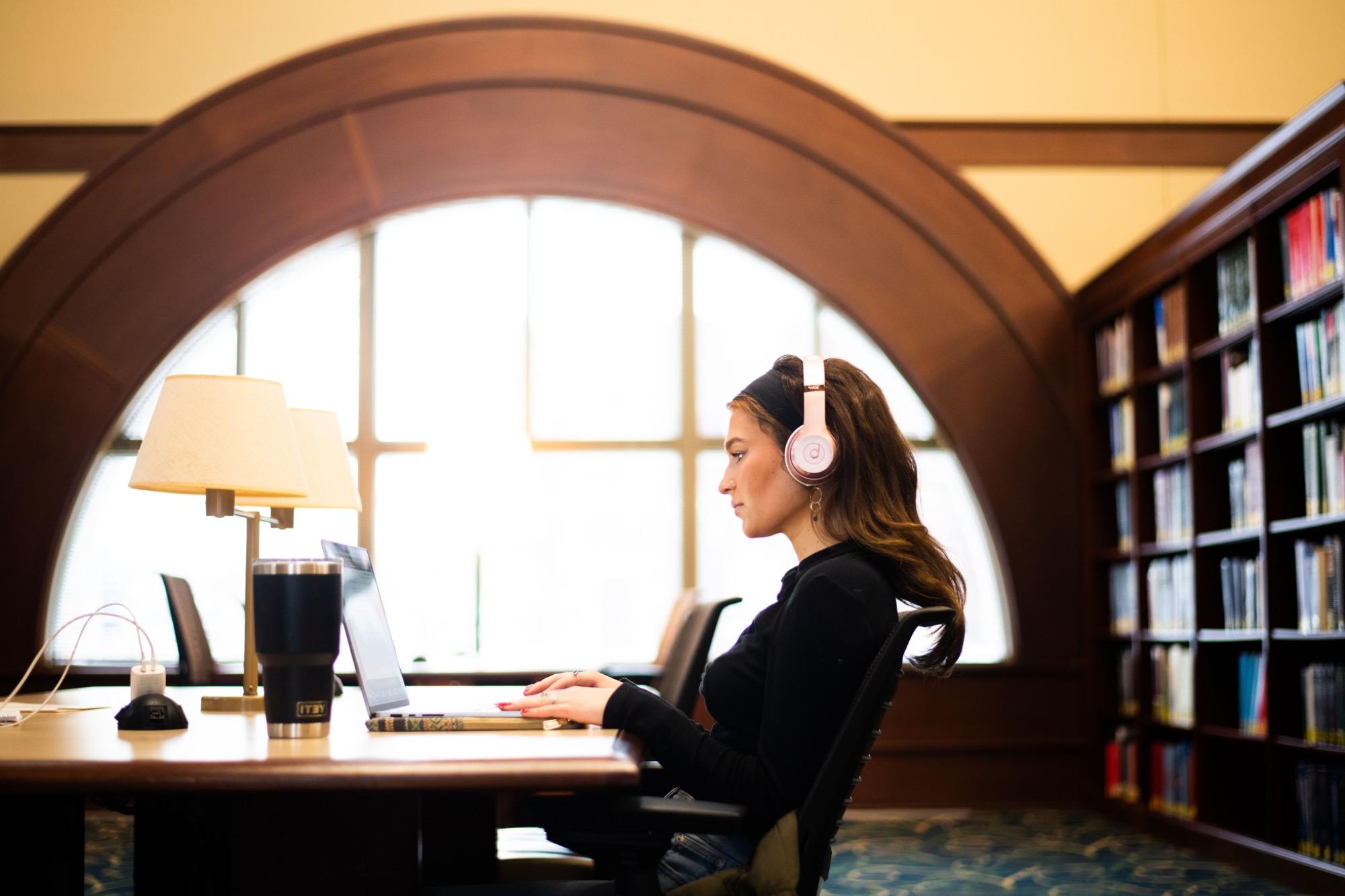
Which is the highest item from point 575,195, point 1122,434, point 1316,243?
point 575,195

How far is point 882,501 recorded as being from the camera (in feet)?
6.27

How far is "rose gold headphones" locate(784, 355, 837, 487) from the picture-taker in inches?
74.4

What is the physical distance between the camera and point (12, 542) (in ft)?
18.6

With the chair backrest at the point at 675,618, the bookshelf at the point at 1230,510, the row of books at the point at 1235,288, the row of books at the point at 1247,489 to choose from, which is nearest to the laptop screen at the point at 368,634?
the chair backrest at the point at 675,618

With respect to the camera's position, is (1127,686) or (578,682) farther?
Answer: (1127,686)

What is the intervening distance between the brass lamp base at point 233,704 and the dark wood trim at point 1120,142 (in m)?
4.87

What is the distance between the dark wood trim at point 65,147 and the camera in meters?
6.02

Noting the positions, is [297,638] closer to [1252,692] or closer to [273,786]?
[273,786]

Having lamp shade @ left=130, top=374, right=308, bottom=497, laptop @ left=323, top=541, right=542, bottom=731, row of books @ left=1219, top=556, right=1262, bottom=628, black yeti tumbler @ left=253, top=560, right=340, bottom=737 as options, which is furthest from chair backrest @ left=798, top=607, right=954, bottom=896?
row of books @ left=1219, top=556, right=1262, bottom=628

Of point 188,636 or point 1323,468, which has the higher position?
point 1323,468

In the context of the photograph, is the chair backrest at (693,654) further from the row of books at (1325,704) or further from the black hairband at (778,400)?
the row of books at (1325,704)

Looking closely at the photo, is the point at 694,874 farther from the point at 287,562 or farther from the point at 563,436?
the point at 563,436

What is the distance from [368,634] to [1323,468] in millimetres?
3079

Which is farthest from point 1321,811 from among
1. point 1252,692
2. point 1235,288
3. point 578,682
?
point 578,682
